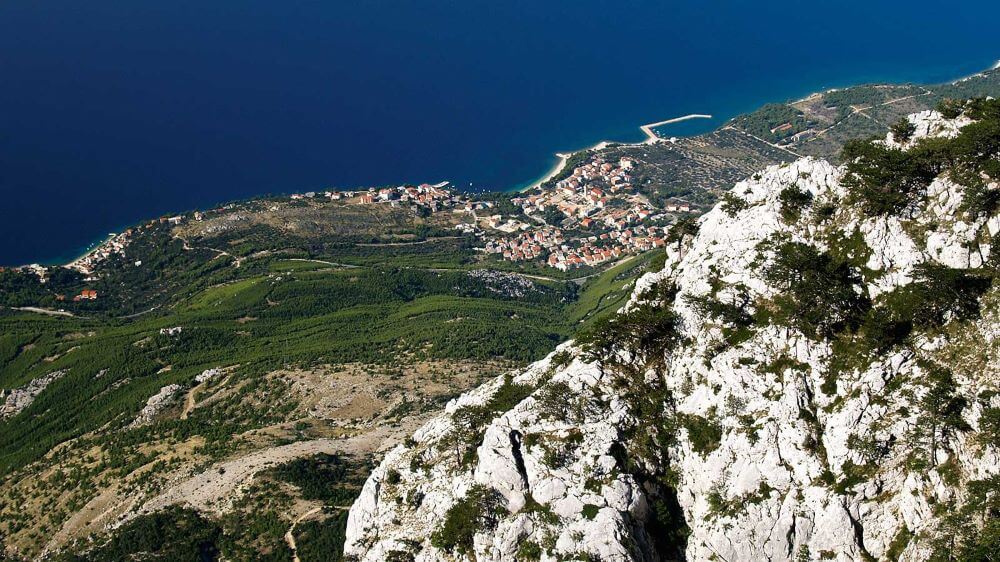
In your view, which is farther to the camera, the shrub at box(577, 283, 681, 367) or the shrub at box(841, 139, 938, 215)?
the shrub at box(577, 283, 681, 367)

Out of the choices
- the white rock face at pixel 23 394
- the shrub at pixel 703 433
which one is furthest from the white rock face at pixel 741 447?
the white rock face at pixel 23 394

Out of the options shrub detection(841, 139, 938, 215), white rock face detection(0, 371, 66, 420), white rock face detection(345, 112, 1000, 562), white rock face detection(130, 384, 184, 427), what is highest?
white rock face detection(0, 371, 66, 420)

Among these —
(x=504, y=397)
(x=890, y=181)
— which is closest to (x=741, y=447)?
(x=504, y=397)

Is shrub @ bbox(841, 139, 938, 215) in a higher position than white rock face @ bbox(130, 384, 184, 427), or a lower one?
lower

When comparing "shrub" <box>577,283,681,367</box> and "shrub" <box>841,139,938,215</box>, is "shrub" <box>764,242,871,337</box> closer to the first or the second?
"shrub" <box>841,139,938,215</box>

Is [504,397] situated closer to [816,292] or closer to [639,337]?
[639,337]

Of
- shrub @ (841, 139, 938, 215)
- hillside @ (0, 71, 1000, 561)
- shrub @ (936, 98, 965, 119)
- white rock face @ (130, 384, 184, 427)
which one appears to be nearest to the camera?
hillside @ (0, 71, 1000, 561)

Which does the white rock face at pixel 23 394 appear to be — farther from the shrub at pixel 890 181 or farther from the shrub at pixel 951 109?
the shrub at pixel 951 109

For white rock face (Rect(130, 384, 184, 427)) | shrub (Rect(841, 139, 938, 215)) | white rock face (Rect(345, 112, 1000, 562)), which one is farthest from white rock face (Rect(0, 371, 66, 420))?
shrub (Rect(841, 139, 938, 215))

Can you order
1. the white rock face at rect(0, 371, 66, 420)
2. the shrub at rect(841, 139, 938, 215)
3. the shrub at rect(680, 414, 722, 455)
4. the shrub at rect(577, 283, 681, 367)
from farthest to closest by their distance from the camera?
the white rock face at rect(0, 371, 66, 420), the shrub at rect(577, 283, 681, 367), the shrub at rect(841, 139, 938, 215), the shrub at rect(680, 414, 722, 455)
